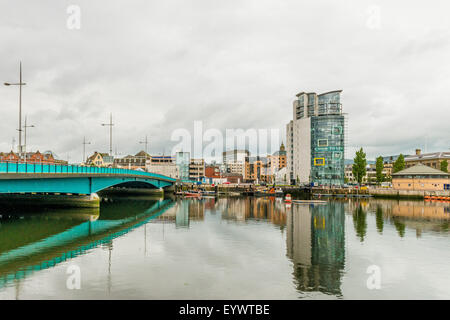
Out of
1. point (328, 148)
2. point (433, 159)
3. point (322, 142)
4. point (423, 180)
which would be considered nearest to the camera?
point (423, 180)

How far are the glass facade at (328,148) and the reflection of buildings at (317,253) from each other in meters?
104

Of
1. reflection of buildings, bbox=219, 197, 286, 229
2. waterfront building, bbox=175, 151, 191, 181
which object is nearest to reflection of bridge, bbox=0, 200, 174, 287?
reflection of buildings, bbox=219, 197, 286, 229

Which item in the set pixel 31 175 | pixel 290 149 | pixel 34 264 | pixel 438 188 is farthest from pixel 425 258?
pixel 290 149

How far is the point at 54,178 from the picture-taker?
2077 inches

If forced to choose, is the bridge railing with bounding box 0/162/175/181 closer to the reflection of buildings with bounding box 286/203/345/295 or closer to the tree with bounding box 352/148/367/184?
the reflection of buildings with bounding box 286/203/345/295

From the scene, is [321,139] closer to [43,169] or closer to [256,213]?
[256,213]

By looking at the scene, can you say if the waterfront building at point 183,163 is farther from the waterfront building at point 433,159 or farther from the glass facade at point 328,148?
the waterfront building at point 433,159

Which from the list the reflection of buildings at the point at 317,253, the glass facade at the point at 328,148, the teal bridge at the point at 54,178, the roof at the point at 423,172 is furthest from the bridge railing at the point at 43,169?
the glass facade at the point at 328,148

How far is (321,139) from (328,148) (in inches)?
211

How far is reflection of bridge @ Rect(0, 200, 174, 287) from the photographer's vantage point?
80.5 feet

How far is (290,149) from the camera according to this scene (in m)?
173

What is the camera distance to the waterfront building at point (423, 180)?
348ft

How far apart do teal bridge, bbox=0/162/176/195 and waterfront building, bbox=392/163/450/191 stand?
93345mm

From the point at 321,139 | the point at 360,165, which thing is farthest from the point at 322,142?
the point at 360,165
